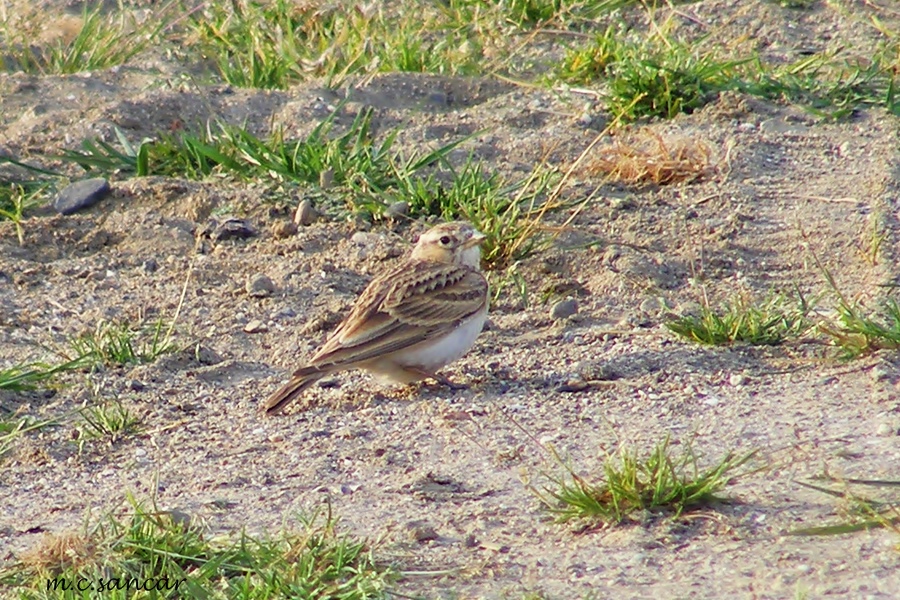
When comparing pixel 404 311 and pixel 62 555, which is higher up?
pixel 62 555

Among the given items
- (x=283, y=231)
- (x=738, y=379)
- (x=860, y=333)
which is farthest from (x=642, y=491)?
(x=283, y=231)

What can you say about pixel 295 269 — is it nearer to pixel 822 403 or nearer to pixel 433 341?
pixel 433 341

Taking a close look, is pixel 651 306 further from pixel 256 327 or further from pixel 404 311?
pixel 256 327

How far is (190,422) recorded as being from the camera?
631 cm

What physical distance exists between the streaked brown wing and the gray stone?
7.09 feet

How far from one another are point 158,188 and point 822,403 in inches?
161

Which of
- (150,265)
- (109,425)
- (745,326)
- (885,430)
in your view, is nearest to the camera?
(885,430)

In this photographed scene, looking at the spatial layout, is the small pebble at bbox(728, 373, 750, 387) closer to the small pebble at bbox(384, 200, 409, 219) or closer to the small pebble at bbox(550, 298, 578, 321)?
the small pebble at bbox(550, 298, 578, 321)

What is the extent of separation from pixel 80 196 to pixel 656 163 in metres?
3.17

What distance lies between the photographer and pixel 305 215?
8.05 m

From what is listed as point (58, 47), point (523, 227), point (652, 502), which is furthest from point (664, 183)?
point (58, 47)

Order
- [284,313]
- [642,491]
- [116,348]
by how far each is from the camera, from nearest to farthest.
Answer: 1. [642,491]
2. [116,348]
3. [284,313]

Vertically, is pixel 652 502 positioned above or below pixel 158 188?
above

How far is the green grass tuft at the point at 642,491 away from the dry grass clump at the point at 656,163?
337cm
